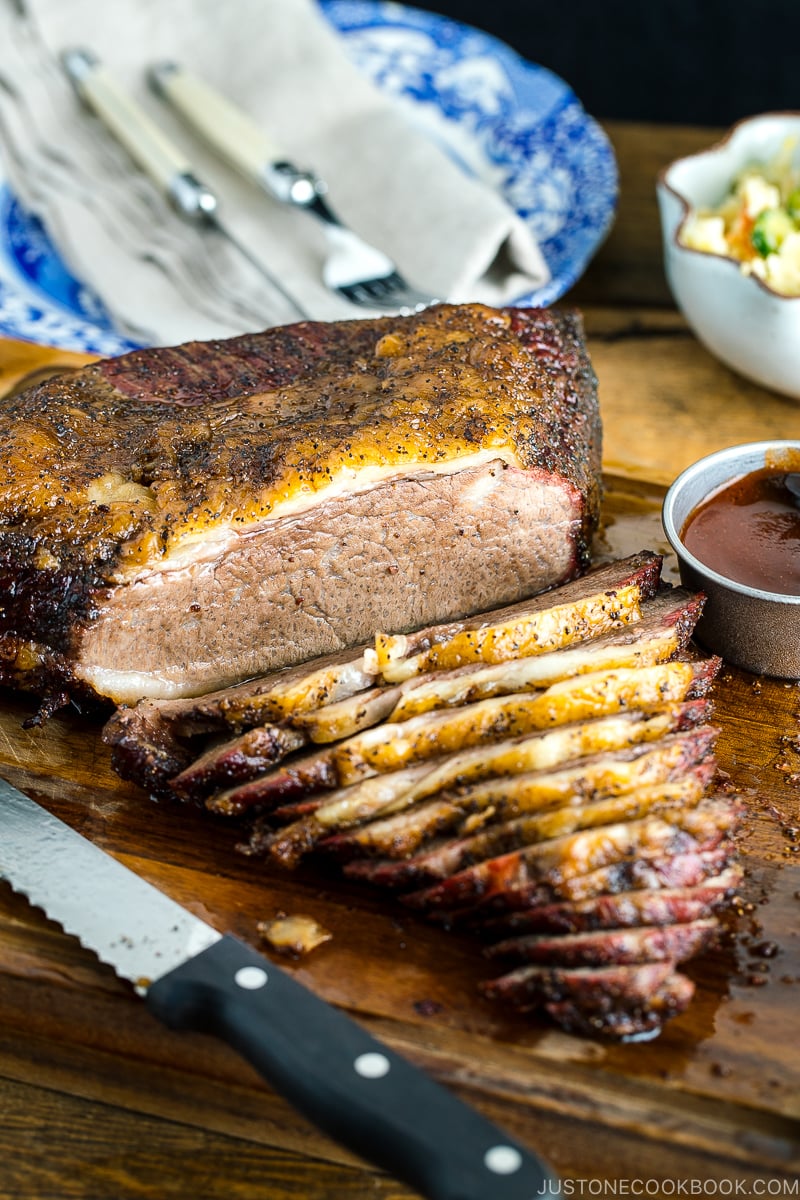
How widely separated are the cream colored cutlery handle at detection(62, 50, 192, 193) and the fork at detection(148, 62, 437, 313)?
0.25m

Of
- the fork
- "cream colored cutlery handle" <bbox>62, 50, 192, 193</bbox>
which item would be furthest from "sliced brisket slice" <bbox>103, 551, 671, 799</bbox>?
"cream colored cutlery handle" <bbox>62, 50, 192, 193</bbox>

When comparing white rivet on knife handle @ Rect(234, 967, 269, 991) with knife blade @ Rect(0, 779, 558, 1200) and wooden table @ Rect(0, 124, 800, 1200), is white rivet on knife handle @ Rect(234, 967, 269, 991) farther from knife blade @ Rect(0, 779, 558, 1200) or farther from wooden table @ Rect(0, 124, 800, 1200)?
wooden table @ Rect(0, 124, 800, 1200)

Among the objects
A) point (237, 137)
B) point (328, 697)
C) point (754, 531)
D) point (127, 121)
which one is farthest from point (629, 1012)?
point (127, 121)

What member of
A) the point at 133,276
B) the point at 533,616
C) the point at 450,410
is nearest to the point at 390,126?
the point at 133,276

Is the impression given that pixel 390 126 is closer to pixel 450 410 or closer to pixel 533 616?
pixel 450 410

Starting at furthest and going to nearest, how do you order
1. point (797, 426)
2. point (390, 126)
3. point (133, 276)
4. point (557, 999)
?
point (390, 126) → point (133, 276) → point (797, 426) → point (557, 999)

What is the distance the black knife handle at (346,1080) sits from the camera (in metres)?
2.23

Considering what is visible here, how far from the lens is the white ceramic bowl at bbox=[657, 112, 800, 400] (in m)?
4.90

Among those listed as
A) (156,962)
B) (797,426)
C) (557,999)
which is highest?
(156,962)

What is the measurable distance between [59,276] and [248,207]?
1011 millimetres

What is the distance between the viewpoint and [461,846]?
288 centimetres

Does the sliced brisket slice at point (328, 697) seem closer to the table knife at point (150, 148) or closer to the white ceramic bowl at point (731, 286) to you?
the white ceramic bowl at point (731, 286)

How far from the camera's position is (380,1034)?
9.02ft

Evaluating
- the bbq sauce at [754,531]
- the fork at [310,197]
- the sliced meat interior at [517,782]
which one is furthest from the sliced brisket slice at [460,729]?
the fork at [310,197]
